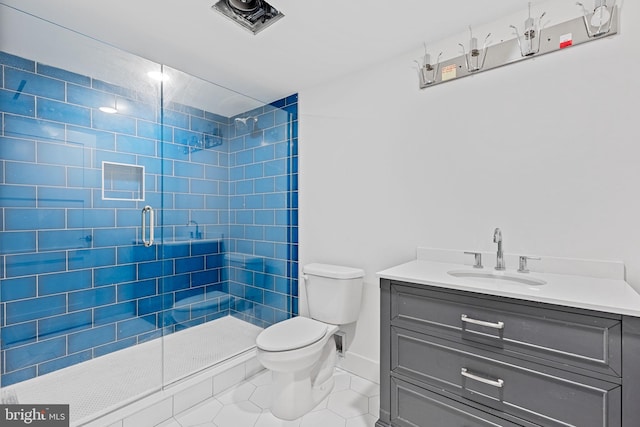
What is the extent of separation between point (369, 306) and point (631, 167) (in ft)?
4.96

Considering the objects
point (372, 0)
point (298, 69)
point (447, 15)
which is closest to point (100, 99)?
point (298, 69)

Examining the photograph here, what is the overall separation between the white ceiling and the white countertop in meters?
1.32

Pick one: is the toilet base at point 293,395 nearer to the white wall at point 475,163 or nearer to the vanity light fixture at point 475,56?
the white wall at point 475,163

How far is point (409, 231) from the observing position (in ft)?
6.18

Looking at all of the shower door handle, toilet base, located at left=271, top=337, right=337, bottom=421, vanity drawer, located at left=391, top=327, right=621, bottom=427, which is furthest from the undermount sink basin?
the shower door handle

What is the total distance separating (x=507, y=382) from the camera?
113cm

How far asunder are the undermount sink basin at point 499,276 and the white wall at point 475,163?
17 cm

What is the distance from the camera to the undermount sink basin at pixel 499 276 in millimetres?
1358

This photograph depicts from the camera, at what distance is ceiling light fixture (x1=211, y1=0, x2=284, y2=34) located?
151 centimetres

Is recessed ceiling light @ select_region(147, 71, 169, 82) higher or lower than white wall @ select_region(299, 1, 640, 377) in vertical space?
higher

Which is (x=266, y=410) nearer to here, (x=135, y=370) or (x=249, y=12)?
(x=135, y=370)

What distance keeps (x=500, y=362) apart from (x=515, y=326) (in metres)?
0.16

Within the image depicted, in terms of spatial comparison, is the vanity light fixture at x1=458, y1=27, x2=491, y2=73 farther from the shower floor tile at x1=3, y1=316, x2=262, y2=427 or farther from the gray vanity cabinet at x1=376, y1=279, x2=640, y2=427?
the shower floor tile at x1=3, y1=316, x2=262, y2=427

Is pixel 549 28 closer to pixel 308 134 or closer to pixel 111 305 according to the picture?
pixel 308 134
